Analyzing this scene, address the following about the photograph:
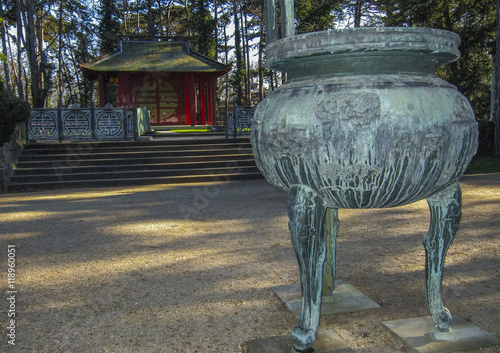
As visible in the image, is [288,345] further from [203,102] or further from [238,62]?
[238,62]

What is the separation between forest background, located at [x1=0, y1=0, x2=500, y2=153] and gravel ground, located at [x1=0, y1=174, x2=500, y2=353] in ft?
30.0

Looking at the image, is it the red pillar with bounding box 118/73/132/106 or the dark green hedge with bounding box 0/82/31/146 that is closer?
the dark green hedge with bounding box 0/82/31/146

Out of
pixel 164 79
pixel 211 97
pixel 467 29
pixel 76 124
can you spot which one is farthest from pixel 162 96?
pixel 467 29

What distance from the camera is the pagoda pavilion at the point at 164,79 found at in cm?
2097

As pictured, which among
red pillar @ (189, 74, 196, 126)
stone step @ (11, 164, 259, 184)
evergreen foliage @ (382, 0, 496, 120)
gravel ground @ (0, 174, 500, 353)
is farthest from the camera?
red pillar @ (189, 74, 196, 126)

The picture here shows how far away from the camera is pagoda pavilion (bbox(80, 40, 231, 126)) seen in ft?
68.8

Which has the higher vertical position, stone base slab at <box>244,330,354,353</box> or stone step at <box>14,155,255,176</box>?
stone step at <box>14,155,255,176</box>

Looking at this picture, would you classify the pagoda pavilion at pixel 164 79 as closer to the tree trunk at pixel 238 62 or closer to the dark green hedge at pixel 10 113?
the tree trunk at pixel 238 62

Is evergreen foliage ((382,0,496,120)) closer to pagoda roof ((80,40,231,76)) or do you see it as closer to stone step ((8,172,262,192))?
pagoda roof ((80,40,231,76))

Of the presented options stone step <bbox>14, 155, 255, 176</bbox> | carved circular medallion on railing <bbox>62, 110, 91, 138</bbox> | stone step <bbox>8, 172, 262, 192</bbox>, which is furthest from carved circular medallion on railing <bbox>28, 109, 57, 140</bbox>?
stone step <bbox>8, 172, 262, 192</bbox>

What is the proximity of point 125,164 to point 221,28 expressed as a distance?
30774 mm

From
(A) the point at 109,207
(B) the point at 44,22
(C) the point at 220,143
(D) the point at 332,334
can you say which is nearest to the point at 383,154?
(D) the point at 332,334

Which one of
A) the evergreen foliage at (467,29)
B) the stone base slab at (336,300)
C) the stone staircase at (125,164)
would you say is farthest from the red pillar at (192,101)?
the stone base slab at (336,300)

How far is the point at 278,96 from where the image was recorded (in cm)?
211
